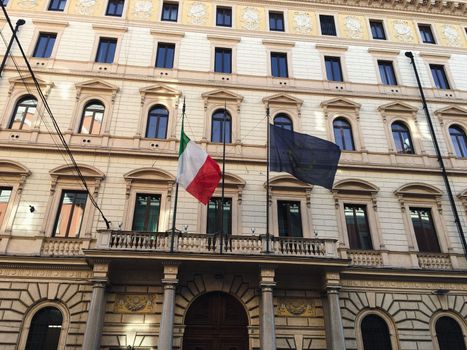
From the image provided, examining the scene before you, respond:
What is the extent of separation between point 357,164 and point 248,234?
7114 mm

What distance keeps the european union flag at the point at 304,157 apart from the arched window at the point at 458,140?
9.88 metres

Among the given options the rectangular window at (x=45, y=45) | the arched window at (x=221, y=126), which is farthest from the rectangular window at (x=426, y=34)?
the rectangular window at (x=45, y=45)

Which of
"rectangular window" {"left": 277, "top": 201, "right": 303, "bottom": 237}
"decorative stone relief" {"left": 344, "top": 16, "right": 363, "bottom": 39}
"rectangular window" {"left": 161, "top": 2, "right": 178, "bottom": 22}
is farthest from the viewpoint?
"decorative stone relief" {"left": 344, "top": 16, "right": 363, "bottom": 39}

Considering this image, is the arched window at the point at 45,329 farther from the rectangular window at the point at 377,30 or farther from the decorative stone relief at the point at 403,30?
the decorative stone relief at the point at 403,30

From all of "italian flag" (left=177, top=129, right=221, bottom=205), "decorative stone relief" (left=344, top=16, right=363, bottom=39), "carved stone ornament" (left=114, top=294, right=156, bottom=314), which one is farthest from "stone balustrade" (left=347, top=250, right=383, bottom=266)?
"decorative stone relief" (left=344, top=16, right=363, bottom=39)

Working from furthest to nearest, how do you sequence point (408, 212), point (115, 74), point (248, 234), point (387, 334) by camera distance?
1. point (115, 74)
2. point (408, 212)
3. point (248, 234)
4. point (387, 334)

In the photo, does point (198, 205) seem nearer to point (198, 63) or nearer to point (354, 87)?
point (198, 63)

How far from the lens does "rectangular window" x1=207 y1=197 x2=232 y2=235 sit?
61.0 ft

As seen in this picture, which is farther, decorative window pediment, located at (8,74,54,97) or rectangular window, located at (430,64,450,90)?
rectangular window, located at (430,64,450,90)

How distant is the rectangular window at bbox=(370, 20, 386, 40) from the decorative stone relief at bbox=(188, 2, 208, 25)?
11165 millimetres

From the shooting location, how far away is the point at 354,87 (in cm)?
2345

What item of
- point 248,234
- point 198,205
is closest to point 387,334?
point 248,234

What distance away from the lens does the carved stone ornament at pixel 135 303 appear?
16.3 m

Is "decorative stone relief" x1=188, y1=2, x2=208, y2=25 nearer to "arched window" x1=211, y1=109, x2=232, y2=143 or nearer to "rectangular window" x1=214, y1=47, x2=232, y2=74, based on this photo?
"rectangular window" x1=214, y1=47, x2=232, y2=74
